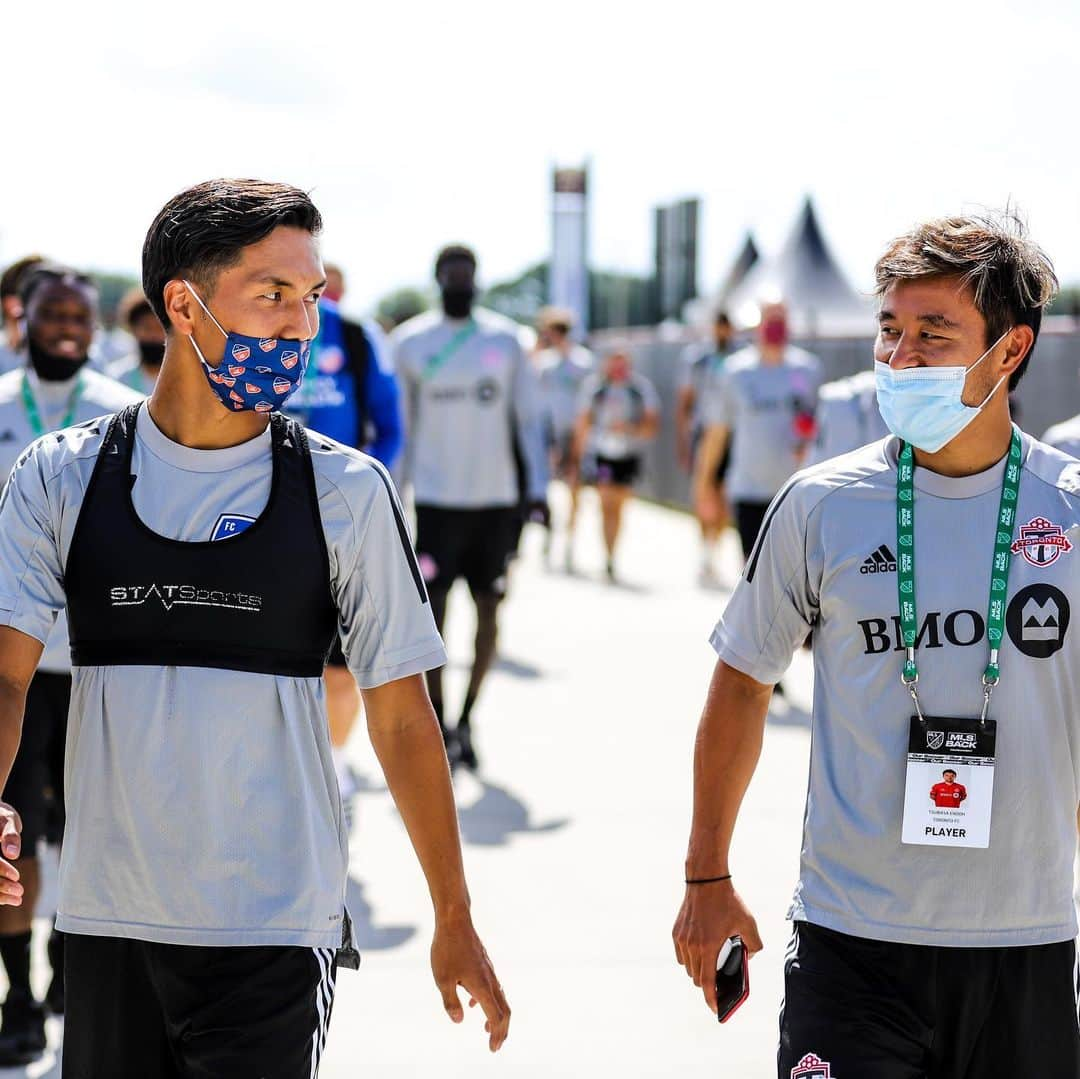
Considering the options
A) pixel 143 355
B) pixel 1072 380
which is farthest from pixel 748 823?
pixel 1072 380

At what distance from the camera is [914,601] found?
2.91m

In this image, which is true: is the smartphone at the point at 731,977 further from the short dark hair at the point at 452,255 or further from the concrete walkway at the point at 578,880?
the short dark hair at the point at 452,255

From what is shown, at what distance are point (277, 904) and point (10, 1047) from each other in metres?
2.33

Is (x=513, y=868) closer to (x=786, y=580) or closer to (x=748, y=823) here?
(x=748, y=823)

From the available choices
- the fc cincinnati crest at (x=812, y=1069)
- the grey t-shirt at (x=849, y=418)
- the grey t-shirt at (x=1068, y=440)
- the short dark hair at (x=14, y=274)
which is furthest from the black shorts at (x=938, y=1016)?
the short dark hair at (x=14, y=274)

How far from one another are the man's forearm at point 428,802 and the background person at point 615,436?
1204 cm

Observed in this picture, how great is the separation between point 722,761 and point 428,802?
57 cm

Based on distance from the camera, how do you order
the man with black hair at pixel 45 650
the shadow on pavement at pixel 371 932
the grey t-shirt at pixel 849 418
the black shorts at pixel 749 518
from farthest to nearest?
the black shorts at pixel 749 518, the grey t-shirt at pixel 849 418, the shadow on pavement at pixel 371 932, the man with black hair at pixel 45 650

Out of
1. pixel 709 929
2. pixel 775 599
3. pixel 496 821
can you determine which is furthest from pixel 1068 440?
pixel 496 821

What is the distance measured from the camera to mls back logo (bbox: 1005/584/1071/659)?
2.90 meters

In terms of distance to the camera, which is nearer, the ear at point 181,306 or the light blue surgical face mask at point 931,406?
the ear at point 181,306

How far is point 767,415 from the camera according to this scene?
33.6ft

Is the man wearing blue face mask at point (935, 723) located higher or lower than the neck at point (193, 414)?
lower

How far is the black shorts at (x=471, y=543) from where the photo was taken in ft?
26.9
